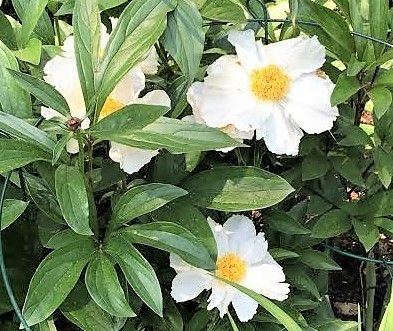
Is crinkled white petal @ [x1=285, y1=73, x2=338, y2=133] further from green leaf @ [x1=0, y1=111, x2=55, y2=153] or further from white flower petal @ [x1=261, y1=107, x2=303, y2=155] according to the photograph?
green leaf @ [x1=0, y1=111, x2=55, y2=153]

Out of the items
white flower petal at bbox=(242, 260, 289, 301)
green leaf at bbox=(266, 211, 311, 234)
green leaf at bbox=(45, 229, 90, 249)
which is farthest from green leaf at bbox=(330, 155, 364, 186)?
green leaf at bbox=(45, 229, 90, 249)

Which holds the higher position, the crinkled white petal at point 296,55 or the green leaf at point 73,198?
the crinkled white petal at point 296,55

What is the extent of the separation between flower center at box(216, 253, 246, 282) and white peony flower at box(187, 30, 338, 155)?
0.16 meters

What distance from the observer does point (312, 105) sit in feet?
3.72

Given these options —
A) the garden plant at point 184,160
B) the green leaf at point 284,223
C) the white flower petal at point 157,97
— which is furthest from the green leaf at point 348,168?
the white flower petal at point 157,97

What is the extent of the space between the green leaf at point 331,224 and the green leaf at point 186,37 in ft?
1.08

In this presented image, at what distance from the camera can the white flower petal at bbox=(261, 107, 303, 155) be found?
1106 mm

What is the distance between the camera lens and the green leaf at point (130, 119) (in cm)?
96

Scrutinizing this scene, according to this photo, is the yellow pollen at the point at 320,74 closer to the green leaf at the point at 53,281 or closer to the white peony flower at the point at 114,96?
the white peony flower at the point at 114,96

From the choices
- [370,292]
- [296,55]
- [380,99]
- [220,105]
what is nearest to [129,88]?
[220,105]

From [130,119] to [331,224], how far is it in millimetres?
438

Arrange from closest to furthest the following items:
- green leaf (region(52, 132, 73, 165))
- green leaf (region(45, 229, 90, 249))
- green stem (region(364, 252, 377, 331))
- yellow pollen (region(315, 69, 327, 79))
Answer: green leaf (region(52, 132, 73, 165)) → green leaf (region(45, 229, 90, 249)) → yellow pollen (region(315, 69, 327, 79)) → green stem (region(364, 252, 377, 331))

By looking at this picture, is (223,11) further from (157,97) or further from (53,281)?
(53,281)

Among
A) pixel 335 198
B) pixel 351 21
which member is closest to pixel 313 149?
pixel 335 198
